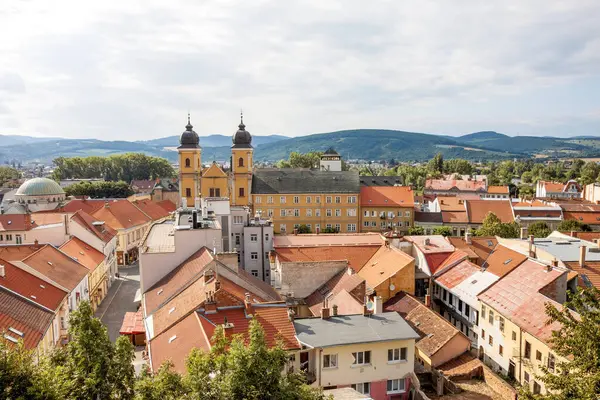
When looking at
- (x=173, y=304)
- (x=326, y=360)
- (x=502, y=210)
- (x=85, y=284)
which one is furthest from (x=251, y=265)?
(x=502, y=210)

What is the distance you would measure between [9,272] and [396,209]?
59267 millimetres

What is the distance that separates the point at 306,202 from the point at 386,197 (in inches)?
543

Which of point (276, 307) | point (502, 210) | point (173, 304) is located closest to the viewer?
point (276, 307)

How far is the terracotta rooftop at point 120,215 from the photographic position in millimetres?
66188

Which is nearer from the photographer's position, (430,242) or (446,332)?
(446,332)

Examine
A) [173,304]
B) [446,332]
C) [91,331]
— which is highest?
[91,331]

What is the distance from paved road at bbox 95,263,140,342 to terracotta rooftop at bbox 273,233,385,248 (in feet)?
51.6

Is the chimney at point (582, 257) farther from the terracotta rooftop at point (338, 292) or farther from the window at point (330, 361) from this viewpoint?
the window at point (330, 361)

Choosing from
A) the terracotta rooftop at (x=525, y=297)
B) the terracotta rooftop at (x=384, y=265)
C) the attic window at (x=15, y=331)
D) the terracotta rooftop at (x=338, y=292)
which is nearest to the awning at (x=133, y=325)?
the attic window at (x=15, y=331)

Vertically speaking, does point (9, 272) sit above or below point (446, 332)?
above

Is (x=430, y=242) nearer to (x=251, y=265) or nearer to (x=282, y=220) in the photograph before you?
(x=251, y=265)

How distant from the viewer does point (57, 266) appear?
39.9 m

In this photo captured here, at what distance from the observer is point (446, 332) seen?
31.2 m

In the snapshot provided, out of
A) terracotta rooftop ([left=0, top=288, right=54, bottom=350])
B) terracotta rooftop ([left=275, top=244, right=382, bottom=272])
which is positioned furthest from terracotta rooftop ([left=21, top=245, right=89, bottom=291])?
terracotta rooftop ([left=275, top=244, right=382, bottom=272])
